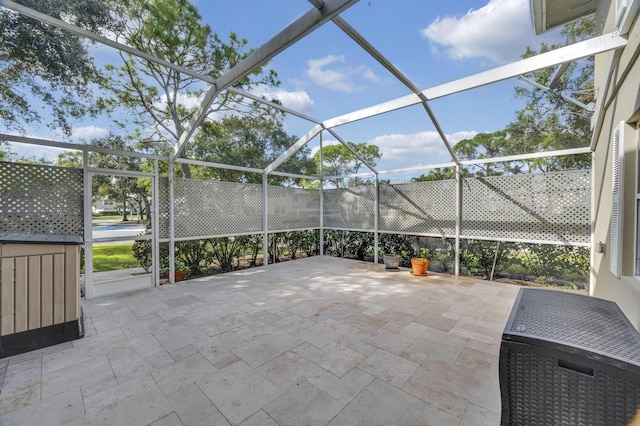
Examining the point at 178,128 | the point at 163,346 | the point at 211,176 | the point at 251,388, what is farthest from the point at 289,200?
the point at 251,388

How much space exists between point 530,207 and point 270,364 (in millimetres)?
5161

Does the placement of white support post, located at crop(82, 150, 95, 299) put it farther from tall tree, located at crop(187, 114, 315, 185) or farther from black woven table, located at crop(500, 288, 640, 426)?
black woven table, located at crop(500, 288, 640, 426)

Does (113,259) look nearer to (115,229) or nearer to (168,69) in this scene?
(115,229)

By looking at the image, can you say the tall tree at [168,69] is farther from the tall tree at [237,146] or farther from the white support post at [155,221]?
the white support post at [155,221]

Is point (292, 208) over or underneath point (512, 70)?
underneath

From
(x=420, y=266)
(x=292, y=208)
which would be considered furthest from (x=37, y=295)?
(x=420, y=266)

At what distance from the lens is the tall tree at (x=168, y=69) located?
5.98 metres

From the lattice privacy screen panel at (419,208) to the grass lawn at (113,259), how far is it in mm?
6684

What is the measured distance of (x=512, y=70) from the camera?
3.11 meters

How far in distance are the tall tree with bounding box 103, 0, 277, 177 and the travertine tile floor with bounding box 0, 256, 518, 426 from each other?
4.54 m

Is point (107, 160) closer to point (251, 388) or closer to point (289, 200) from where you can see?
point (289, 200)

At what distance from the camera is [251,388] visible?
6.69 feet

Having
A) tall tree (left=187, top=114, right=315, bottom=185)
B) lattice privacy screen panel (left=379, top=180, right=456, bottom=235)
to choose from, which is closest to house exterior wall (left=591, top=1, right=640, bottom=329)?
lattice privacy screen panel (left=379, top=180, right=456, bottom=235)

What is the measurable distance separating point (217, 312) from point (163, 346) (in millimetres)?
907
